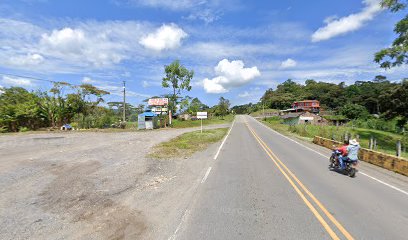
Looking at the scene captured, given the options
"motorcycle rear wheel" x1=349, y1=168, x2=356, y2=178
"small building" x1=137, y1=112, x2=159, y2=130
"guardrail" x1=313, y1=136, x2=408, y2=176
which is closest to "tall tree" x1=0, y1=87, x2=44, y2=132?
"small building" x1=137, y1=112, x2=159, y2=130

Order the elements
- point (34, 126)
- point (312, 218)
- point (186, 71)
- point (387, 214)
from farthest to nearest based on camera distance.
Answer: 1. point (186, 71)
2. point (34, 126)
3. point (387, 214)
4. point (312, 218)

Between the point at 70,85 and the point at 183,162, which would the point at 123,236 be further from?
the point at 70,85

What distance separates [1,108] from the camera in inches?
1307

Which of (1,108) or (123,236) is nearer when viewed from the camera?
(123,236)

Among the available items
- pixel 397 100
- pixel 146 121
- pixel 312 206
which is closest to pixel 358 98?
pixel 397 100

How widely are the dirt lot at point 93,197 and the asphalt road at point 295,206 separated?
2.35ft

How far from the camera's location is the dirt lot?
5.16 metres

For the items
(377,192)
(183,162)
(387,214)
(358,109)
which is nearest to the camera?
(387,214)

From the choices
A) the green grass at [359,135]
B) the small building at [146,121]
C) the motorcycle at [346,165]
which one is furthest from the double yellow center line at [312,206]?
the small building at [146,121]

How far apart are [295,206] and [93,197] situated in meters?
5.99

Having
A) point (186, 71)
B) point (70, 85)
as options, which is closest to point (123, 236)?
point (70, 85)

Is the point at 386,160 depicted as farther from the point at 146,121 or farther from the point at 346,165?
the point at 146,121

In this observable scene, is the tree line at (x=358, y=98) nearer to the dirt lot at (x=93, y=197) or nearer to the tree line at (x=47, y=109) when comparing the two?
the dirt lot at (x=93, y=197)

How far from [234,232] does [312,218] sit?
2147 mm
